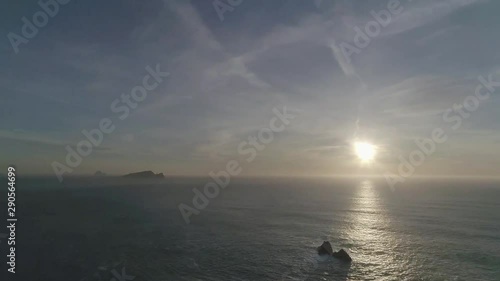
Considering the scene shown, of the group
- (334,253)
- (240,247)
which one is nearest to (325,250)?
(334,253)

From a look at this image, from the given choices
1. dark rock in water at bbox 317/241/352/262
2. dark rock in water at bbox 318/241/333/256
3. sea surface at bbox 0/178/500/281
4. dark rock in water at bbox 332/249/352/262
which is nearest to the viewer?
sea surface at bbox 0/178/500/281

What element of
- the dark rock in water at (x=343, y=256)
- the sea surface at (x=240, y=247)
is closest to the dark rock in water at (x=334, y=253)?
the dark rock in water at (x=343, y=256)

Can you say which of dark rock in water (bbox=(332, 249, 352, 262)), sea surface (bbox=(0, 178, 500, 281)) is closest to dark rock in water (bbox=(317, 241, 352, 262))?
dark rock in water (bbox=(332, 249, 352, 262))

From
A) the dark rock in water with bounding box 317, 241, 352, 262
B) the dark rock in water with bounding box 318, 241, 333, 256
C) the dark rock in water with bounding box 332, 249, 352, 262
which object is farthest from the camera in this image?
the dark rock in water with bounding box 318, 241, 333, 256

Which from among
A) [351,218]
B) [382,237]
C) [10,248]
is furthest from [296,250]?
[10,248]

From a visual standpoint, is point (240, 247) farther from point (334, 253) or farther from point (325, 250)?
point (334, 253)

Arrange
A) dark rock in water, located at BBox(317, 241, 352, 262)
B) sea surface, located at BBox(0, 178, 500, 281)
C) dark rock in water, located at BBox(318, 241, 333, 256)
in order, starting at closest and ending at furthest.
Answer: sea surface, located at BBox(0, 178, 500, 281), dark rock in water, located at BBox(317, 241, 352, 262), dark rock in water, located at BBox(318, 241, 333, 256)

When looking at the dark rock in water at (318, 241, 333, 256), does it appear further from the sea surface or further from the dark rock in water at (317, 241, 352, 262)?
the sea surface

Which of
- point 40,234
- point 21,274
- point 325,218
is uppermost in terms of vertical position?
point 325,218

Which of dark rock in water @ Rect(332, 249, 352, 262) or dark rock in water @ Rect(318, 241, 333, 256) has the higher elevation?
dark rock in water @ Rect(318, 241, 333, 256)

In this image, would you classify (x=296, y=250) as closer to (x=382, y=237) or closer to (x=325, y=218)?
(x=382, y=237)

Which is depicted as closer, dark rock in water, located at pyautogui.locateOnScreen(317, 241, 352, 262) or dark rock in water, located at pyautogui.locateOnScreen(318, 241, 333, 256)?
Result: dark rock in water, located at pyautogui.locateOnScreen(317, 241, 352, 262)
